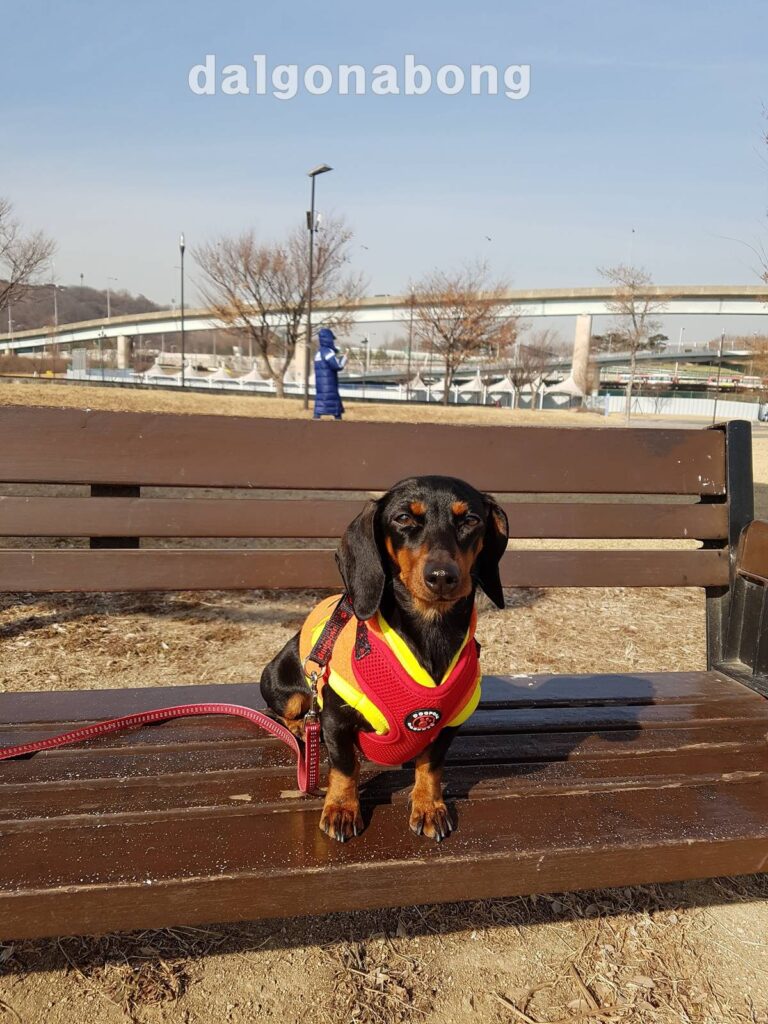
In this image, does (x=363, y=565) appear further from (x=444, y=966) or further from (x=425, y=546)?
(x=444, y=966)

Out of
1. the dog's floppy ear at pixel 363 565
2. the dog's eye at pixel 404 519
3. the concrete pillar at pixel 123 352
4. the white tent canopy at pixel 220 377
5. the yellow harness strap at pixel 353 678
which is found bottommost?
the yellow harness strap at pixel 353 678

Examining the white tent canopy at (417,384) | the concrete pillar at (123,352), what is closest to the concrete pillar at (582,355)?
the white tent canopy at (417,384)

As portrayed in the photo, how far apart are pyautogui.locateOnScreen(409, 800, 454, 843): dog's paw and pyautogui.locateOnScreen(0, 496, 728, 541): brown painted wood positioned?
1.10 metres

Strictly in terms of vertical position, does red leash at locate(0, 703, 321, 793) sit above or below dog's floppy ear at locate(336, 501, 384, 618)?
below

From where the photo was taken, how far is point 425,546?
1701 millimetres

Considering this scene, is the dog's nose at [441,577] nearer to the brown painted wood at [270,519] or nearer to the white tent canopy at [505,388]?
the brown painted wood at [270,519]

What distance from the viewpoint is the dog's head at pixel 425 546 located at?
1.64 metres

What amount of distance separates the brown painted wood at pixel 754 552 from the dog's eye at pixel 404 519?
1400 millimetres

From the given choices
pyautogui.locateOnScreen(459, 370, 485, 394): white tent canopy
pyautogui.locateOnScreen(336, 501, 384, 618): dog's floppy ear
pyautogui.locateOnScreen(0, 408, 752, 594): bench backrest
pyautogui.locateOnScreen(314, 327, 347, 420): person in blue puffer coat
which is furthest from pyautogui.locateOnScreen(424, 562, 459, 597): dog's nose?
pyautogui.locateOnScreen(459, 370, 485, 394): white tent canopy

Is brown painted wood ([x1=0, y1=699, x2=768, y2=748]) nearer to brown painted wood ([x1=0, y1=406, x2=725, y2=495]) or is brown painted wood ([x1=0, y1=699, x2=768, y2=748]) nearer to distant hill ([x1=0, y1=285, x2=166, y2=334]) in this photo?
brown painted wood ([x1=0, y1=406, x2=725, y2=495])

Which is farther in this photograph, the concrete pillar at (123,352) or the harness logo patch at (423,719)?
the concrete pillar at (123,352)

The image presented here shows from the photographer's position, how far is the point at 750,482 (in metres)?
2.66

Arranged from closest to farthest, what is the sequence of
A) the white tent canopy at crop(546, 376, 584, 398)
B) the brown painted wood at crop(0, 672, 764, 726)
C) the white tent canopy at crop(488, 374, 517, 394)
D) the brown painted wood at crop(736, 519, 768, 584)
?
the brown painted wood at crop(0, 672, 764, 726) → the brown painted wood at crop(736, 519, 768, 584) → the white tent canopy at crop(488, 374, 517, 394) → the white tent canopy at crop(546, 376, 584, 398)

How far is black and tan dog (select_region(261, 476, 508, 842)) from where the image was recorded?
1.60m
